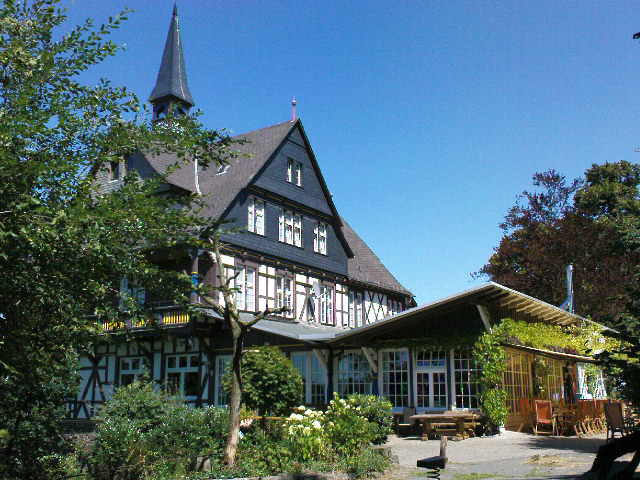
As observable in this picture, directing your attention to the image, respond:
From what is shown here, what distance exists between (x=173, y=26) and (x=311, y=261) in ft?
63.5

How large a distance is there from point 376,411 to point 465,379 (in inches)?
324

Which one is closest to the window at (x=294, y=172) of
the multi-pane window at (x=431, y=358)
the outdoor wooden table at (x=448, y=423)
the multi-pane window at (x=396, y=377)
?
the multi-pane window at (x=396, y=377)

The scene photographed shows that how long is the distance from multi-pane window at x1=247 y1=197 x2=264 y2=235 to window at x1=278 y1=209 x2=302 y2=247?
1.19m

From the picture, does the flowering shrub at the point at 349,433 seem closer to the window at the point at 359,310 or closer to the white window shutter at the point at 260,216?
the white window shutter at the point at 260,216

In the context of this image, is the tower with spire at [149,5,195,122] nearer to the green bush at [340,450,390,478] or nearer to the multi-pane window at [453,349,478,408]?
the multi-pane window at [453,349,478,408]

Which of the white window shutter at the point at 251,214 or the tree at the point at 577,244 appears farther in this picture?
the tree at the point at 577,244

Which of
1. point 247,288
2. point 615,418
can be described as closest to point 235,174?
point 247,288

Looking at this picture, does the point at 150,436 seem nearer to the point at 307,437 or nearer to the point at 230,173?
the point at 307,437

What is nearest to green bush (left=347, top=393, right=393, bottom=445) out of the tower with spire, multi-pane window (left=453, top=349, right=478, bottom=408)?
multi-pane window (left=453, top=349, right=478, bottom=408)

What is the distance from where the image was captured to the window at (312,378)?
24500 millimetres

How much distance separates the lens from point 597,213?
4062 cm

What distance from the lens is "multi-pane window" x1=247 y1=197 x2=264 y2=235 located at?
1105 inches

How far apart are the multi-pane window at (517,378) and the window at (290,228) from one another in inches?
439

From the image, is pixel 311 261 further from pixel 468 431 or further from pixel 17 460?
pixel 17 460
